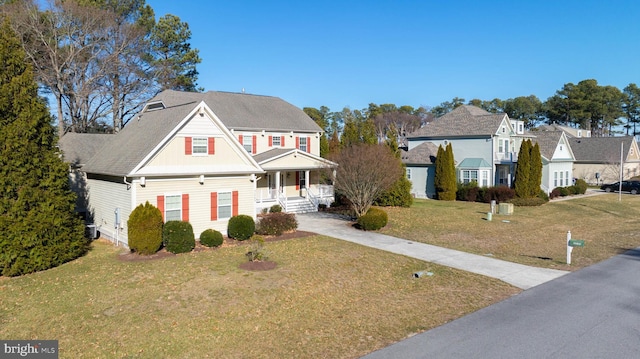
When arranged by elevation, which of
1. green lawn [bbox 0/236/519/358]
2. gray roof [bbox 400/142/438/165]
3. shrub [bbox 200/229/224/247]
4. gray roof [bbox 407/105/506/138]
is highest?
gray roof [bbox 407/105/506/138]

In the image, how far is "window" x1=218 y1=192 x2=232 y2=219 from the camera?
20484 mm

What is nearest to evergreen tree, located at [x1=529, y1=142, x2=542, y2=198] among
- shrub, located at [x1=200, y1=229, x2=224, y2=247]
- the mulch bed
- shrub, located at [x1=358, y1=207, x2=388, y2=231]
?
shrub, located at [x1=358, y1=207, x2=388, y2=231]

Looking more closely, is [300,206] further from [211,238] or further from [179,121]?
[179,121]

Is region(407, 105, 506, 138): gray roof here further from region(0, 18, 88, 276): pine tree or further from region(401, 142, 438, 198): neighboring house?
region(0, 18, 88, 276): pine tree

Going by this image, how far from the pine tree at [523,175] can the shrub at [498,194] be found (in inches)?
29.1

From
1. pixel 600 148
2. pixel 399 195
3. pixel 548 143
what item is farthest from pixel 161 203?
pixel 600 148

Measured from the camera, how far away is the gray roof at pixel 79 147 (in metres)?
26.3

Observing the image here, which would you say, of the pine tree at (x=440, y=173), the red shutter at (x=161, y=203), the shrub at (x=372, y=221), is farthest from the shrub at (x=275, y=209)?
the pine tree at (x=440, y=173)

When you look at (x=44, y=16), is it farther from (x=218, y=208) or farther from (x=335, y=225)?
(x=335, y=225)

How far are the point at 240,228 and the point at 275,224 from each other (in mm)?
2028

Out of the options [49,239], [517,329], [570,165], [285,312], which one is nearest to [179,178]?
[49,239]

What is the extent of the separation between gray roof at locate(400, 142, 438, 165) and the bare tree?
15385 millimetres

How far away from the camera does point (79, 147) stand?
27703 mm

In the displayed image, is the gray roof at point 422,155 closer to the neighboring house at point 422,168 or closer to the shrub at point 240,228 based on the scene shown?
the neighboring house at point 422,168
